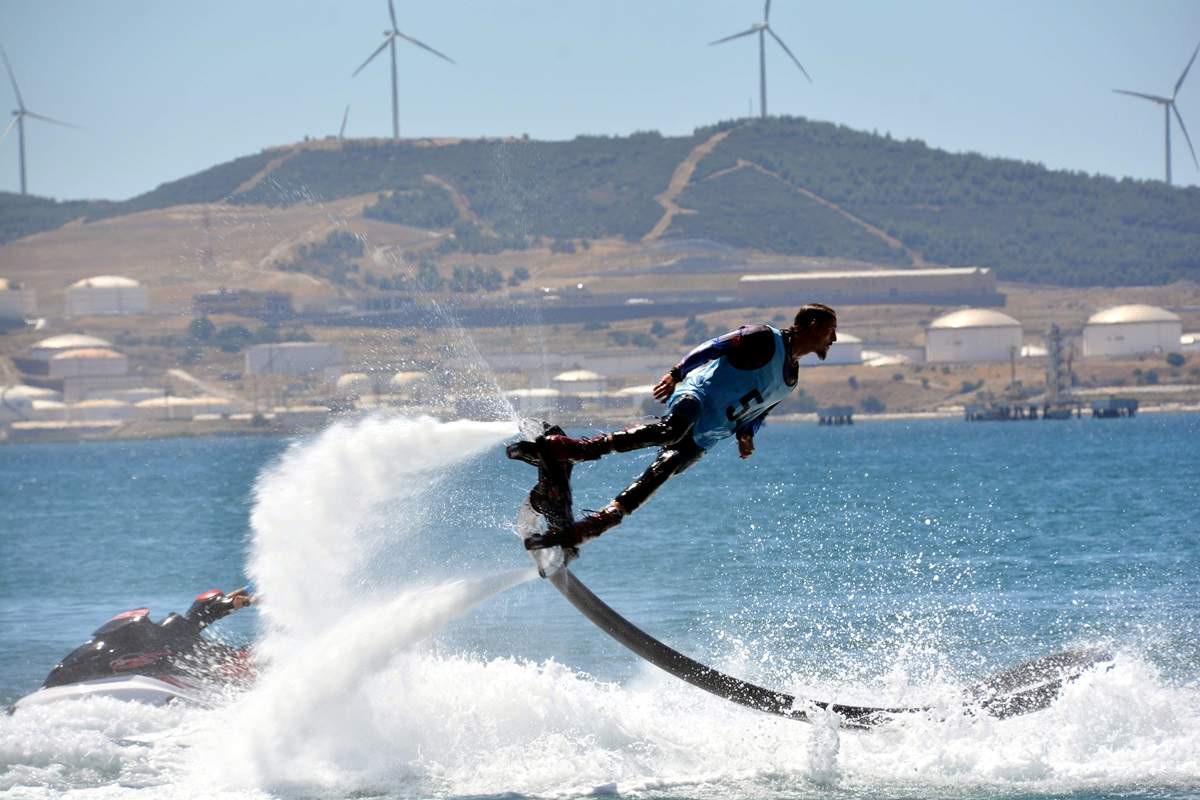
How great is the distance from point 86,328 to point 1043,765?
185m

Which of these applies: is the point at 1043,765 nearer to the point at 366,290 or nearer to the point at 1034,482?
the point at 1034,482

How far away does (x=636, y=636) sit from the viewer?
14.9 metres

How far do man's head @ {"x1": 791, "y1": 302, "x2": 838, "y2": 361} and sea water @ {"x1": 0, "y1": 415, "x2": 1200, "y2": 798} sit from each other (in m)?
2.63

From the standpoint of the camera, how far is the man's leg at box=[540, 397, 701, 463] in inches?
495

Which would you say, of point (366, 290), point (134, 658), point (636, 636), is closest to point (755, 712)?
point (636, 636)

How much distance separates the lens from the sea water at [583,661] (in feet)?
45.5

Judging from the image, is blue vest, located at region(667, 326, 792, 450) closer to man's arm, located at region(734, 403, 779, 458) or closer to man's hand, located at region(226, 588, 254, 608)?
man's arm, located at region(734, 403, 779, 458)

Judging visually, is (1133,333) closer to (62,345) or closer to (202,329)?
(202,329)

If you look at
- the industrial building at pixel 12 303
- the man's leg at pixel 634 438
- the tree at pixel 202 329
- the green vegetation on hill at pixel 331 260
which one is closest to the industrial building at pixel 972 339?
the green vegetation on hill at pixel 331 260

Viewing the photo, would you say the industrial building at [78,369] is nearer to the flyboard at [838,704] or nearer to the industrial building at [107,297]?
the industrial building at [107,297]

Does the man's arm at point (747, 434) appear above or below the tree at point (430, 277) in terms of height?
below

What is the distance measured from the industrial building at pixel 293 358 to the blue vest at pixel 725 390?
128 metres

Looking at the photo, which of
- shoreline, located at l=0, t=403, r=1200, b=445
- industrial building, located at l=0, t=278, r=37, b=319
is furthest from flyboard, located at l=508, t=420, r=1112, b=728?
industrial building, located at l=0, t=278, r=37, b=319

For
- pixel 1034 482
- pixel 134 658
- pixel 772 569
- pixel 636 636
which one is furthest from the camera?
pixel 1034 482
